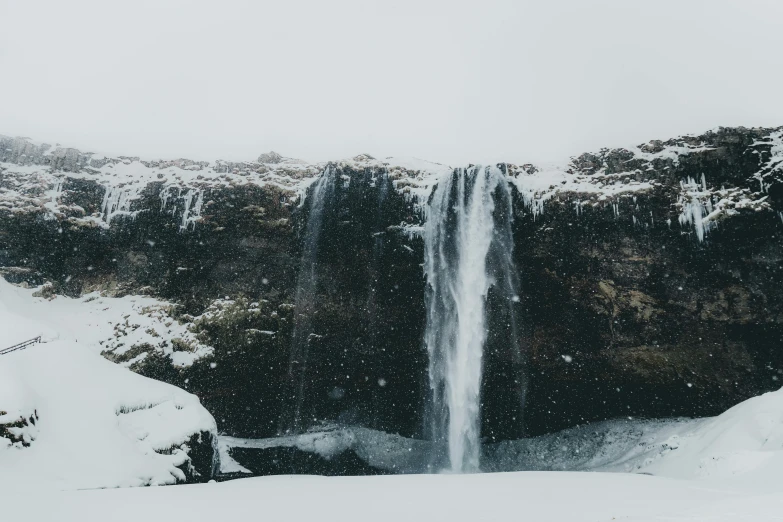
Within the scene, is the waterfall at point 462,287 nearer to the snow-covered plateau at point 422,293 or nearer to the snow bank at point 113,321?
the snow-covered plateau at point 422,293

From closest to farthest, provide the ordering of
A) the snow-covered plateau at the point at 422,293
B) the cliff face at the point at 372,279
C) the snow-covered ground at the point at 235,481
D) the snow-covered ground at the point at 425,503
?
1. the snow-covered ground at the point at 425,503
2. the snow-covered ground at the point at 235,481
3. the snow-covered plateau at the point at 422,293
4. the cliff face at the point at 372,279

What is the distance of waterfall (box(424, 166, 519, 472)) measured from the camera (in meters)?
17.8

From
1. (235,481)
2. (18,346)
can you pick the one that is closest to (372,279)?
(235,481)

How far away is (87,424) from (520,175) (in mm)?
15665

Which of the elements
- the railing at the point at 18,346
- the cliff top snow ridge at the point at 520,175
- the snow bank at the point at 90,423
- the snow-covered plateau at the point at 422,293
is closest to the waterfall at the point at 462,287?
the snow-covered plateau at the point at 422,293

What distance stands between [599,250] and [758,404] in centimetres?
724

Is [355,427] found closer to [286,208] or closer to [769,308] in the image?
[286,208]

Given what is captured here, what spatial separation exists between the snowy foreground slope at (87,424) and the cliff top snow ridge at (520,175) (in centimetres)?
700

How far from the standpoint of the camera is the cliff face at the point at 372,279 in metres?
16.3

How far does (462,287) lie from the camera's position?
1820cm

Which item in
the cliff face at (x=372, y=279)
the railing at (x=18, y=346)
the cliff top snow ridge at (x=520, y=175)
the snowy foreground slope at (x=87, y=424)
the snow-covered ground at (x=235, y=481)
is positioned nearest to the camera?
the snow-covered ground at (x=235, y=481)

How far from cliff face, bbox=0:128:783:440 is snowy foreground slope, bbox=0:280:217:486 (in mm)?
5867

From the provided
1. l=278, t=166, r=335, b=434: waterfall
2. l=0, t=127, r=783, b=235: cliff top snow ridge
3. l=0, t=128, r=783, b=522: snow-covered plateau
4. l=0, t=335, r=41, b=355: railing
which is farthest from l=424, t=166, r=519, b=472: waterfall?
l=0, t=335, r=41, b=355: railing

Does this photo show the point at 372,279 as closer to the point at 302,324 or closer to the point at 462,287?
the point at 302,324
